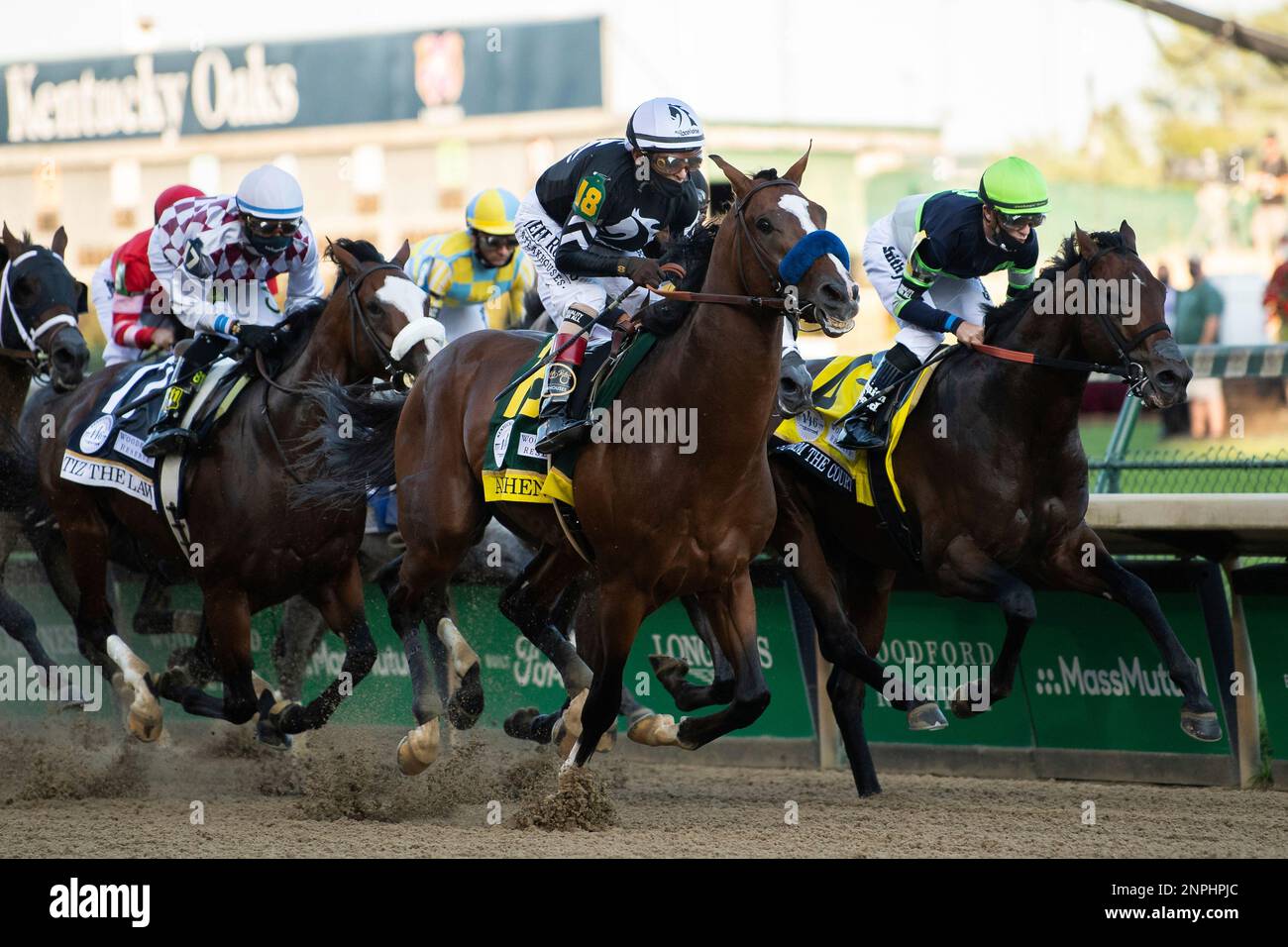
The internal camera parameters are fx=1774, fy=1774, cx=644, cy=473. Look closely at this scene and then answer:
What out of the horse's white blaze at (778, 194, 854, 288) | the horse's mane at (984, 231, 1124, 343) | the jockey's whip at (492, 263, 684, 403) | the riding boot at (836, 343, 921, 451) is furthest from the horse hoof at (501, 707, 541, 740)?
the horse's white blaze at (778, 194, 854, 288)

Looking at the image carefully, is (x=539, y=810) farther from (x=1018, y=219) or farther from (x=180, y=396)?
(x=1018, y=219)

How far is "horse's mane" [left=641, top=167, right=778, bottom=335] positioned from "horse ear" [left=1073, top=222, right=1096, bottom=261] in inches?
57.2

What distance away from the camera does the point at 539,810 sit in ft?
21.3

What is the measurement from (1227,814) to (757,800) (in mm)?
1959

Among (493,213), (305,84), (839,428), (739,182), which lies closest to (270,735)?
(493,213)

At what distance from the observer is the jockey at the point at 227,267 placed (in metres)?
7.74

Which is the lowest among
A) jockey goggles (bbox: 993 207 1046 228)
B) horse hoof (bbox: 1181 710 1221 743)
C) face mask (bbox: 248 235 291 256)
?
horse hoof (bbox: 1181 710 1221 743)

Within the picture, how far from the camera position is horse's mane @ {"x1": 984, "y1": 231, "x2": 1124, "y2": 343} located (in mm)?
6855

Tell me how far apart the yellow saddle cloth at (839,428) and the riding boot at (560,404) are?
1392 millimetres

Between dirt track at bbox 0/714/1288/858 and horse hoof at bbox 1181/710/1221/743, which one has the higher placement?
horse hoof at bbox 1181/710/1221/743

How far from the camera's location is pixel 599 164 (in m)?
6.64

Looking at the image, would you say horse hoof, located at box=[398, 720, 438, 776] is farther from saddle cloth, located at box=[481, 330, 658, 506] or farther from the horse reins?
the horse reins

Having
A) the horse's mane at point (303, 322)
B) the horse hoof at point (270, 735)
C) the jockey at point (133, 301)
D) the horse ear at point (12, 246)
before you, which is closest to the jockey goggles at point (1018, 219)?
the horse's mane at point (303, 322)

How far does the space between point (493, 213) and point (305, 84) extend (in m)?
23.9
